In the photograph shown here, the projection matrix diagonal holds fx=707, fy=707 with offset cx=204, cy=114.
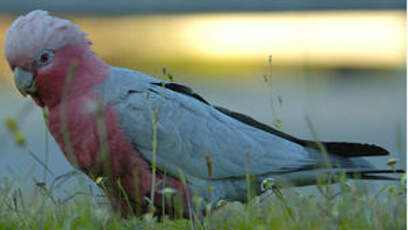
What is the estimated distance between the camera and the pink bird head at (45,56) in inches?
147

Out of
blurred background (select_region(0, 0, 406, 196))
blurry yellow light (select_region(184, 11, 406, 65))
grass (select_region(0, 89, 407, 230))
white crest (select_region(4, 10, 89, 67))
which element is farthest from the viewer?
blurry yellow light (select_region(184, 11, 406, 65))

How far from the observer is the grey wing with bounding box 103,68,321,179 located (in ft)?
12.4

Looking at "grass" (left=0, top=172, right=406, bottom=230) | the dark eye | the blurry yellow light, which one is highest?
the blurry yellow light

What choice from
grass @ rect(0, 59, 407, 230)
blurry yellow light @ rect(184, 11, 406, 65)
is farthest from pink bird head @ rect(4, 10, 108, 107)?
blurry yellow light @ rect(184, 11, 406, 65)

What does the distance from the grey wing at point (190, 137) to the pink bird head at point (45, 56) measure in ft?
0.59

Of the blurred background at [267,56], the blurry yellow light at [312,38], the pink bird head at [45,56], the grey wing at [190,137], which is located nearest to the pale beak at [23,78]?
the pink bird head at [45,56]

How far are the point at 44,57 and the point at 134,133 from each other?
0.64m

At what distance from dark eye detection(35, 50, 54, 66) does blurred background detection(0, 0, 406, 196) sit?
3571mm

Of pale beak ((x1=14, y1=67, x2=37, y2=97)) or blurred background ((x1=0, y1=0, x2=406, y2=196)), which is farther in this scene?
blurred background ((x1=0, y1=0, x2=406, y2=196))

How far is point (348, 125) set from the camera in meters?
8.48

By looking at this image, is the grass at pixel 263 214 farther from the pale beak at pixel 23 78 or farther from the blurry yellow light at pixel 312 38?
the blurry yellow light at pixel 312 38

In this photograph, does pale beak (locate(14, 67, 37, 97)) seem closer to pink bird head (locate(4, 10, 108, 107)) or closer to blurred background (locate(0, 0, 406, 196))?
pink bird head (locate(4, 10, 108, 107))

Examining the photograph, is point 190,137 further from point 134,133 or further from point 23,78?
point 23,78

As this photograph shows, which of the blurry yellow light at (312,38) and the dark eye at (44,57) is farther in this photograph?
the blurry yellow light at (312,38)
